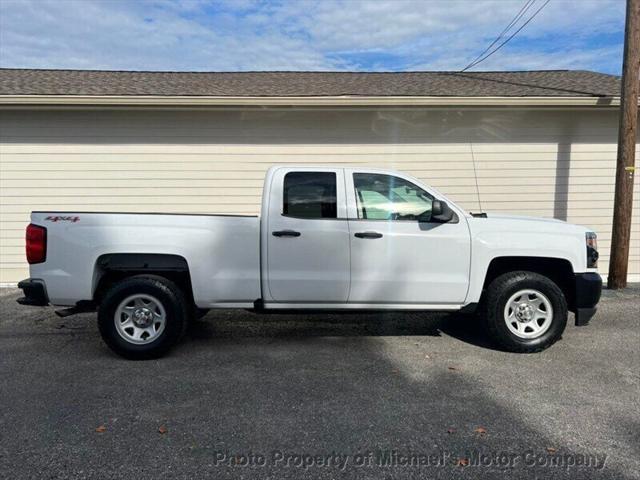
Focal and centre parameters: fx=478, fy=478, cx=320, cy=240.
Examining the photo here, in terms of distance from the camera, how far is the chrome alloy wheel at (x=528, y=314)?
15.9 ft

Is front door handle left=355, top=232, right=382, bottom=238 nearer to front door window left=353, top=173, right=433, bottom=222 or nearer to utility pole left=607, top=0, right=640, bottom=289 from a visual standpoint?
front door window left=353, top=173, right=433, bottom=222

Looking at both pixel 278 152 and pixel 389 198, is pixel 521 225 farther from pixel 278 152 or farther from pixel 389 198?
pixel 278 152

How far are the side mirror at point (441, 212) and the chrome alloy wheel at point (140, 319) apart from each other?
110 inches

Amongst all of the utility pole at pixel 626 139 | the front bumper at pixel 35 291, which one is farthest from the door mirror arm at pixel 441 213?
the utility pole at pixel 626 139

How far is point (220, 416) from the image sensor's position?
11.6ft

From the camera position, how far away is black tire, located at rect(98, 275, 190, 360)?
15.0 ft

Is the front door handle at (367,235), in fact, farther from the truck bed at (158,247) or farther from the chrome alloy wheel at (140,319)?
the chrome alloy wheel at (140,319)

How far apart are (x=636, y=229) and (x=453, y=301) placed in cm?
554

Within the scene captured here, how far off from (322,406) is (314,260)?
150 cm

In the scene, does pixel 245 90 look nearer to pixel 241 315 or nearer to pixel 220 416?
pixel 241 315

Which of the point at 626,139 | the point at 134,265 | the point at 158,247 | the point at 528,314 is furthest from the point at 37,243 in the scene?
the point at 626,139

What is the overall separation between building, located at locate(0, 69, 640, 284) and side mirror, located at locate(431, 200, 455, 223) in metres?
3.68

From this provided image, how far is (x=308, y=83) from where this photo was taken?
929 centimetres

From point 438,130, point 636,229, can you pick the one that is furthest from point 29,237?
point 636,229
